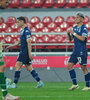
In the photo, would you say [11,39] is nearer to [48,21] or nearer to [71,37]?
[48,21]

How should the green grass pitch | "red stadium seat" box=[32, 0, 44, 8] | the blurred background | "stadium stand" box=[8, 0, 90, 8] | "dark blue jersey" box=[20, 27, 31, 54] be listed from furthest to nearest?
"red stadium seat" box=[32, 0, 44, 8] < "stadium stand" box=[8, 0, 90, 8] < the blurred background < "dark blue jersey" box=[20, 27, 31, 54] < the green grass pitch

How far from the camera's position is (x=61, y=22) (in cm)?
1698

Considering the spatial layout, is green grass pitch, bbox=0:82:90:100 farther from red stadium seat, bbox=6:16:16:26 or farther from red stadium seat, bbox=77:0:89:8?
red stadium seat, bbox=77:0:89:8

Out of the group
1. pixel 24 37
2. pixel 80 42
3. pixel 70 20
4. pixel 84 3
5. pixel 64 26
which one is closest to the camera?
pixel 80 42

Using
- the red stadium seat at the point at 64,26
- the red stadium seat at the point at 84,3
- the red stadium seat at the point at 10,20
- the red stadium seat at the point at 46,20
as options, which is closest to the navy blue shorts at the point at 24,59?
the red stadium seat at the point at 64,26

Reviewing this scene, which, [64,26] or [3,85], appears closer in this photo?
[3,85]

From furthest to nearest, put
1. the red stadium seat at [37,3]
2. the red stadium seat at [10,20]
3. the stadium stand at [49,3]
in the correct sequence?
the red stadium seat at [37,3] < the stadium stand at [49,3] < the red stadium seat at [10,20]

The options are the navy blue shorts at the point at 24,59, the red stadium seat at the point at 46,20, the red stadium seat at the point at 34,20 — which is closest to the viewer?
the navy blue shorts at the point at 24,59

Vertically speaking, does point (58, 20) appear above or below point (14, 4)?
below

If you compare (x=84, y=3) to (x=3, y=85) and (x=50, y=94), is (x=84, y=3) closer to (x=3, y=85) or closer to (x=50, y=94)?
(x=50, y=94)

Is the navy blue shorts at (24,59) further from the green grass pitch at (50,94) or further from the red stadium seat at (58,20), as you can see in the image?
the red stadium seat at (58,20)

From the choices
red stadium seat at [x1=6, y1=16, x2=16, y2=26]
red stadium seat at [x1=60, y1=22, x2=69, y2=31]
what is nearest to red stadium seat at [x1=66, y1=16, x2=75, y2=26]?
red stadium seat at [x1=60, y1=22, x2=69, y2=31]

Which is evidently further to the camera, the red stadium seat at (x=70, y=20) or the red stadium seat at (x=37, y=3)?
the red stadium seat at (x=37, y=3)

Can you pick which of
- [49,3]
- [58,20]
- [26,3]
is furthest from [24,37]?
[26,3]
